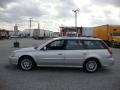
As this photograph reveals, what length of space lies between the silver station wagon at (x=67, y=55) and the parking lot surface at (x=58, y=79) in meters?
0.35

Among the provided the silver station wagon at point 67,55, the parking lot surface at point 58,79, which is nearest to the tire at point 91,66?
the silver station wagon at point 67,55

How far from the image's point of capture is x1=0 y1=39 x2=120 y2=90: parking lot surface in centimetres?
821

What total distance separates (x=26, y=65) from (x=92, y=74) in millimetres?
2968

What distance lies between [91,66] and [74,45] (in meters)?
1.21

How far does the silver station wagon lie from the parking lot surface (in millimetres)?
346

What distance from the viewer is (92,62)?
11414 mm

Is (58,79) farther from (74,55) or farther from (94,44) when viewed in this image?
(94,44)

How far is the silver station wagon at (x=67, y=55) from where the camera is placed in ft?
37.1

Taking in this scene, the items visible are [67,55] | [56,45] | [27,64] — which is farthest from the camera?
[56,45]

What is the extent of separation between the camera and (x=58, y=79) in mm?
9539

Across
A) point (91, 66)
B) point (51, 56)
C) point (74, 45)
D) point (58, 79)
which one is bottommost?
point (58, 79)

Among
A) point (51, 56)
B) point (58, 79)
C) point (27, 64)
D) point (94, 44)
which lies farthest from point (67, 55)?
point (58, 79)

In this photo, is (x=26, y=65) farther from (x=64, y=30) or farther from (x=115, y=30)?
(x=64, y=30)

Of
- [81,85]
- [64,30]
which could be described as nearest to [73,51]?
[81,85]
